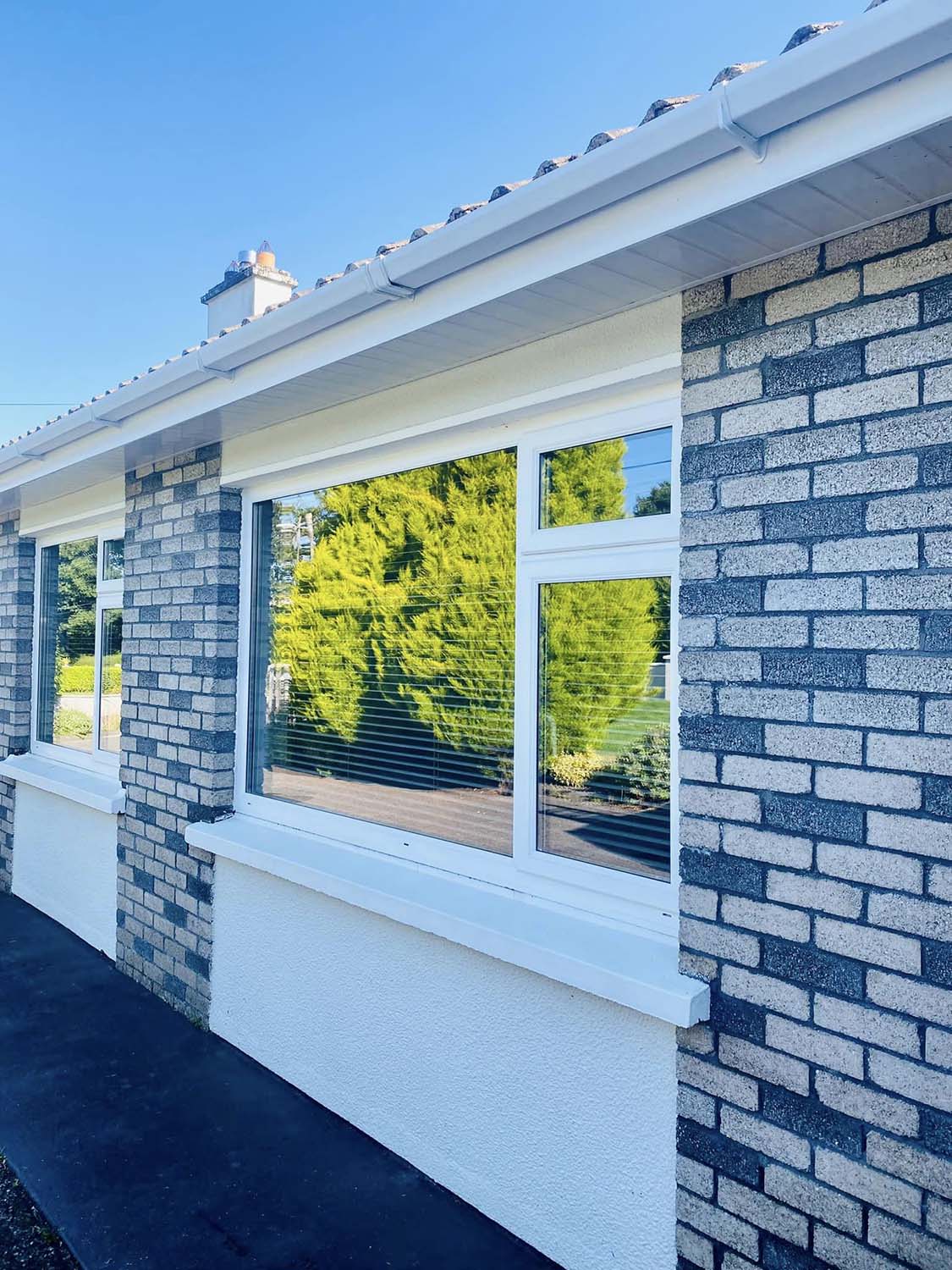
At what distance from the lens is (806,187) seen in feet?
6.37

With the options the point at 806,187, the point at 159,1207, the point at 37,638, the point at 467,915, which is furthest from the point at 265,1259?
the point at 37,638

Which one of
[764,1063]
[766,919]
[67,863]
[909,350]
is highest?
[909,350]

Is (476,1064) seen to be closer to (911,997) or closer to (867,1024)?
(867,1024)

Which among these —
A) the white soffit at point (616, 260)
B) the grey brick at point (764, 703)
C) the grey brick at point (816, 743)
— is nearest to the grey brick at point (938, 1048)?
the grey brick at point (816, 743)

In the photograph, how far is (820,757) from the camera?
2201 millimetres

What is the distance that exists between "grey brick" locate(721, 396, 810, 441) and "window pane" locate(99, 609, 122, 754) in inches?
199

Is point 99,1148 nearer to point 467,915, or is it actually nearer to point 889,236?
point 467,915

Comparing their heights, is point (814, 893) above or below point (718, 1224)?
above

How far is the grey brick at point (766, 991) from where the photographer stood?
2215 millimetres

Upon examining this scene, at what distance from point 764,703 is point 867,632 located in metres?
0.33

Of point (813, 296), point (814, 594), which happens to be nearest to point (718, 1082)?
point (814, 594)

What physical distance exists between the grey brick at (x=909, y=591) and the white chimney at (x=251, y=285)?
14.6ft

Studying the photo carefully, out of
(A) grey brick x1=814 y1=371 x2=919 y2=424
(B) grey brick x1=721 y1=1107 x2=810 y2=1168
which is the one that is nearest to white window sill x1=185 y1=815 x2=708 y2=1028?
(B) grey brick x1=721 y1=1107 x2=810 y2=1168

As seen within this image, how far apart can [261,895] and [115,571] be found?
3.25m
